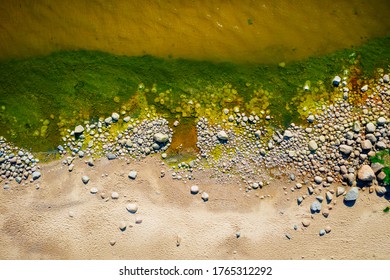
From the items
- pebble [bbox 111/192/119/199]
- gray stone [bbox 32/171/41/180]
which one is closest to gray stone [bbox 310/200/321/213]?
pebble [bbox 111/192/119/199]

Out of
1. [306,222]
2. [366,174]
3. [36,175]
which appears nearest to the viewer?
[366,174]

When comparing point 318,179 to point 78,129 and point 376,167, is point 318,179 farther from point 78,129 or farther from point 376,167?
point 78,129

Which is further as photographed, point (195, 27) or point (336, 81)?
point (195, 27)

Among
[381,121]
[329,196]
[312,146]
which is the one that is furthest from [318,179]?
[381,121]

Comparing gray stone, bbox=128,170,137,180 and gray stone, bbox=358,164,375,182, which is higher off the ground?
gray stone, bbox=358,164,375,182

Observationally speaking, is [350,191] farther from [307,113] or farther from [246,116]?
[246,116]

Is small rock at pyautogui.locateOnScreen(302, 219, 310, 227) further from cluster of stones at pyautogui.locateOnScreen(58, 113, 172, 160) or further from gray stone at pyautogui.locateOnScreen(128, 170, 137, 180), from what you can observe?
gray stone at pyautogui.locateOnScreen(128, 170, 137, 180)

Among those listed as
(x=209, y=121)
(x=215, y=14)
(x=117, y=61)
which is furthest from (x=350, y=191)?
(x=117, y=61)

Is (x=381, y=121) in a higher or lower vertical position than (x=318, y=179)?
higher
